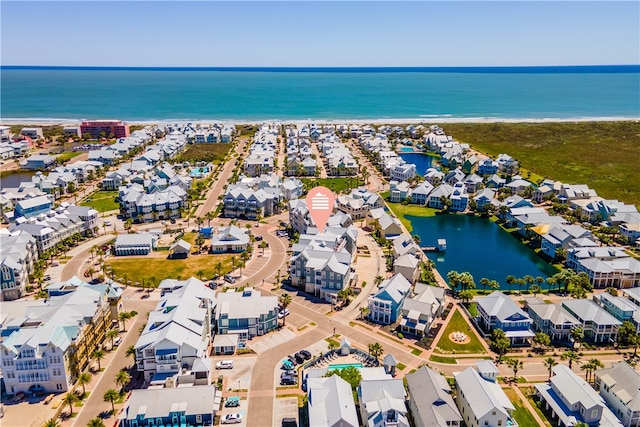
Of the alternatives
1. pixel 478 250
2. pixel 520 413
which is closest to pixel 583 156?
pixel 478 250

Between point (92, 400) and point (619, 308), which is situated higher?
point (619, 308)

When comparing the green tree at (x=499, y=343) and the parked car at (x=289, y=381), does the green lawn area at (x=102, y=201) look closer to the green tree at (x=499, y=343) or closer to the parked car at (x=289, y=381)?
the parked car at (x=289, y=381)

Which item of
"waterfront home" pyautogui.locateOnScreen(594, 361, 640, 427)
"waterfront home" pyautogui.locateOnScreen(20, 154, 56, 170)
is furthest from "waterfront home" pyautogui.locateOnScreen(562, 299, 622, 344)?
"waterfront home" pyautogui.locateOnScreen(20, 154, 56, 170)

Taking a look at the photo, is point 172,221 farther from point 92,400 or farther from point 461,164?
point 461,164

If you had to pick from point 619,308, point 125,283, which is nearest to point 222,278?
point 125,283

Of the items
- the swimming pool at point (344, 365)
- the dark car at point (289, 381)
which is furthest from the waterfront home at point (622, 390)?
the dark car at point (289, 381)

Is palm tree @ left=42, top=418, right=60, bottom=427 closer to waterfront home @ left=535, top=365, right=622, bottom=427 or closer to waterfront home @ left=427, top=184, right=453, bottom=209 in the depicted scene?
waterfront home @ left=535, top=365, right=622, bottom=427
